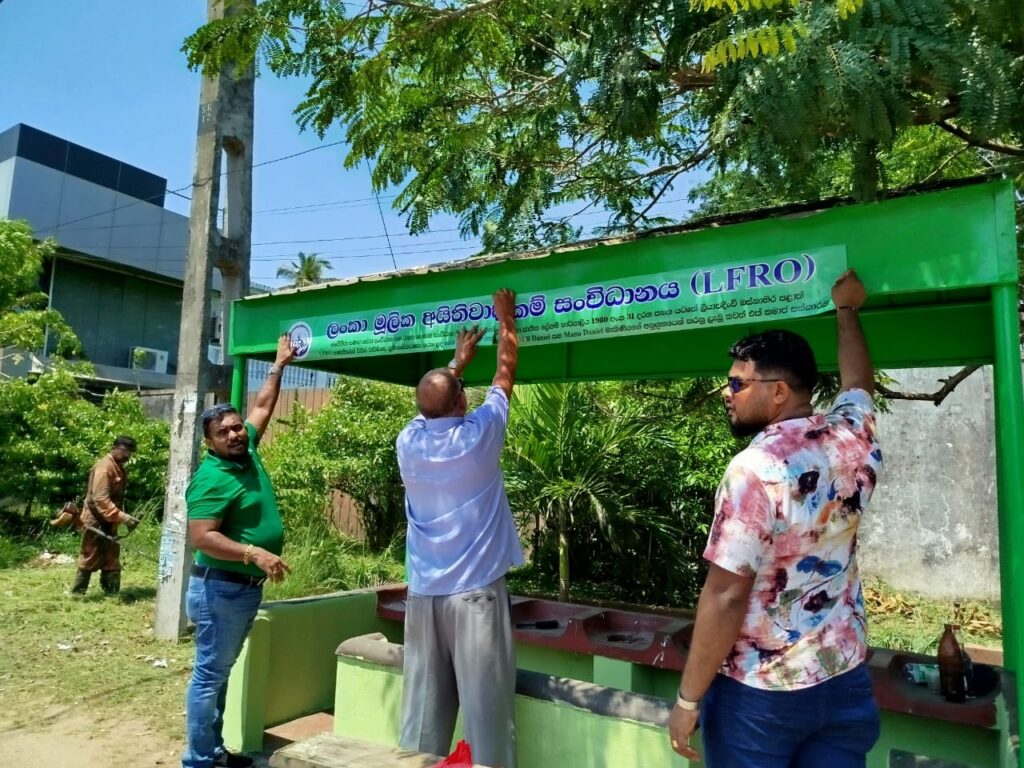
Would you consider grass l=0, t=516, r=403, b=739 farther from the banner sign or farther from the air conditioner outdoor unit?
the air conditioner outdoor unit

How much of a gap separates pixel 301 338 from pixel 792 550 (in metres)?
3.37

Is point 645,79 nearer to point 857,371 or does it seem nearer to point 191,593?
point 857,371

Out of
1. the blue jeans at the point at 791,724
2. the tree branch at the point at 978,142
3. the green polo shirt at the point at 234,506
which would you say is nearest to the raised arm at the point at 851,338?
the blue jeans at the point at 791,724

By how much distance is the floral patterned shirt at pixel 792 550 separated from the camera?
6.37 ft

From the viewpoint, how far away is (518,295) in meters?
3.73

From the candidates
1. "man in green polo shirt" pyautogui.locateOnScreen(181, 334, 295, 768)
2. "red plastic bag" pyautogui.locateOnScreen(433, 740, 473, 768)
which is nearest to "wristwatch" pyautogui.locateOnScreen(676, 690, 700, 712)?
"red plastic bag" pyautogui.locateOnScreen(433, 740, 473, 768)

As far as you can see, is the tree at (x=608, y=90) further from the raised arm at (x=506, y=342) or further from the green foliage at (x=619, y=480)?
the green foliage at (x=619, y=480)

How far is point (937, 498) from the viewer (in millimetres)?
8594

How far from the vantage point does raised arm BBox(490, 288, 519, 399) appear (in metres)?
3.35

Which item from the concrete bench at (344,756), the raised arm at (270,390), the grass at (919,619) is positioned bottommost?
the grass at (919,619)

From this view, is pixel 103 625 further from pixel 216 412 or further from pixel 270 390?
pixel 216 412

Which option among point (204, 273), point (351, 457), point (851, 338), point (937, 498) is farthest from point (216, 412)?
point (937, 498)

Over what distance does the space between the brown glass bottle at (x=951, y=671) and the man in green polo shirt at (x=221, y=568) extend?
9.75 feet

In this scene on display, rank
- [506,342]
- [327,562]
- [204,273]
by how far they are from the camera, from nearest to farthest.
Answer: [506,342] → [204,273] → [327,562]
